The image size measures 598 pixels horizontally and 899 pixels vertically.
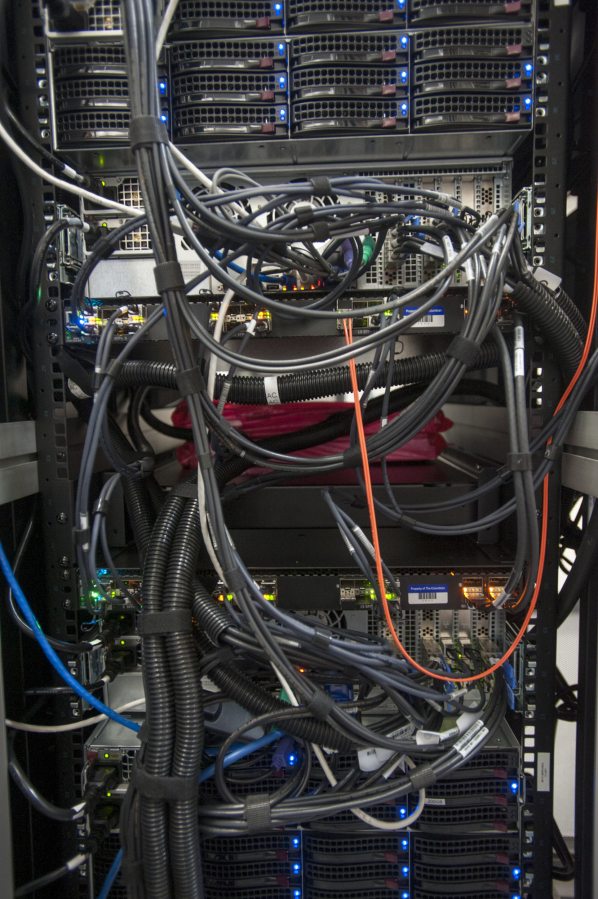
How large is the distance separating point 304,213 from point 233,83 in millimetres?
392

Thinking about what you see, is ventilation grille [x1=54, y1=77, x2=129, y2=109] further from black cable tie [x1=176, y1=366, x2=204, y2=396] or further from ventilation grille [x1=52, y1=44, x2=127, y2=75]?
black cable tie [x1=176, y1=366, x2=204, y2=396]

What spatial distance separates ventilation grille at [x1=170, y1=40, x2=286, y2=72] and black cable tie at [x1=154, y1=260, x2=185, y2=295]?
49cm

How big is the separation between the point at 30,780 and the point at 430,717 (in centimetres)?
89

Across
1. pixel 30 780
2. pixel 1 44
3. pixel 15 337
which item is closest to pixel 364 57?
pixel 1 44

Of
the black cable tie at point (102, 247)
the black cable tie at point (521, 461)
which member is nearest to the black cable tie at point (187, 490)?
the black cable tie at point (102, 247)

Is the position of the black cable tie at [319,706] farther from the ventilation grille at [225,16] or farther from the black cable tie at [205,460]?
the ventilation grille at [225,16]

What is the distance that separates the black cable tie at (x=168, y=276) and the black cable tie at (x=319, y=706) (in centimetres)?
75

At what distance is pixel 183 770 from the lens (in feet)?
2.60

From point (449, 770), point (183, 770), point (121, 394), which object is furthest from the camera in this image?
point (121, 394)

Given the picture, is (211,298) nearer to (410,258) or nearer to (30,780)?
A: (410,258)

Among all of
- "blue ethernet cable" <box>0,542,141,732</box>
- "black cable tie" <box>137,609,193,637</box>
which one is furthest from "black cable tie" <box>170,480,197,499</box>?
"blue ethernet cable" <box>0,542,141,732</box>

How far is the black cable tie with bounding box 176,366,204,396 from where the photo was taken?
2.42 feet

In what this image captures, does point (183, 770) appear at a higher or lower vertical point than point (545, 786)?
higher

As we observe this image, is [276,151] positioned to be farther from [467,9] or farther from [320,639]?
[320,639]
